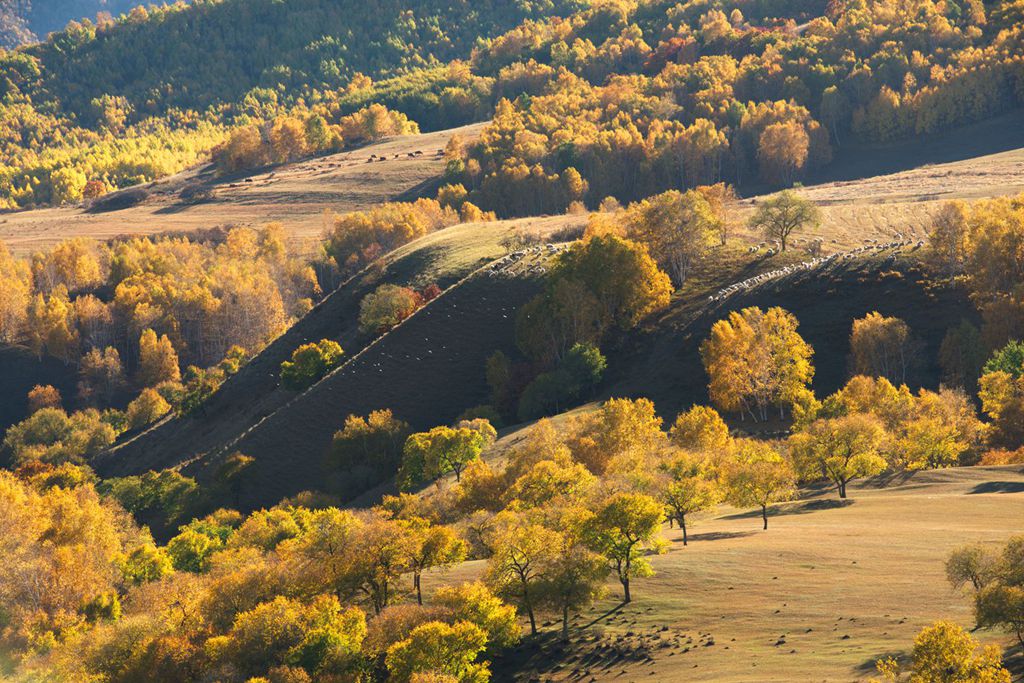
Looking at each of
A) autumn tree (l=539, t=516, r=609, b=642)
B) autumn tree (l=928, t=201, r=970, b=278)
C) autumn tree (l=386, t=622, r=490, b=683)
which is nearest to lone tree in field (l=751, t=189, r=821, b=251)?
autumn tree (l=928, t=201, r=970, b=278)

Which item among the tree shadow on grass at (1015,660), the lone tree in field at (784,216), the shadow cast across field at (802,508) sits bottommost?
the shadow cast across field at (802,508)

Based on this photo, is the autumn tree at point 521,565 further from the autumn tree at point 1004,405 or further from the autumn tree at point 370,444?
the autumn tree at point 370,444

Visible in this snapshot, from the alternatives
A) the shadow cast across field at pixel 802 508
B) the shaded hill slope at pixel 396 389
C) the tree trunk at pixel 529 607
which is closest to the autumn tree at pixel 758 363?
the shadow cast across field at pixel 802 508

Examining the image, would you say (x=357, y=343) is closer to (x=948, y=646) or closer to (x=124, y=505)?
(x=124, y=505)

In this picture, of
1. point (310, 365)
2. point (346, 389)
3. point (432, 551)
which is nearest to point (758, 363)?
point (346, 389)

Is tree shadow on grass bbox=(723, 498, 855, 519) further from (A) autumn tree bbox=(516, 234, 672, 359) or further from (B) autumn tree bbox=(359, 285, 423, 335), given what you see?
(B) autumn tree bbox=(359, 285, 423, 335)

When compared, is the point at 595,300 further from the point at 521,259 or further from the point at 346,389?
the point at 346,389

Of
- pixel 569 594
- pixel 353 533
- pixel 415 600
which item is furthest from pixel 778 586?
pixel 353 533
